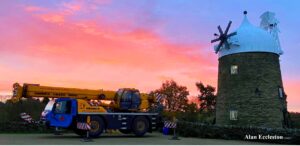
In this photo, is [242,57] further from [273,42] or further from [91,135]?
[91,135]

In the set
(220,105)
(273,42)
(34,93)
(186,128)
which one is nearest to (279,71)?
(273,42)

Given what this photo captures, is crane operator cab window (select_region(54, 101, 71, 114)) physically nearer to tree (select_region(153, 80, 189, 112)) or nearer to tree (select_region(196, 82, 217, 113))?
tree (select_region(196, 82, 217, 113))

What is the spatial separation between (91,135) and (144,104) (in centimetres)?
476

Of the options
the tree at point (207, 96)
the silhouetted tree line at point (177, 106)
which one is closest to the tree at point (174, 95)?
the silhouetted tree line at point (177, 106)

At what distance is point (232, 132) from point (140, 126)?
18.1 feet

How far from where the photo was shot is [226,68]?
3425 cm

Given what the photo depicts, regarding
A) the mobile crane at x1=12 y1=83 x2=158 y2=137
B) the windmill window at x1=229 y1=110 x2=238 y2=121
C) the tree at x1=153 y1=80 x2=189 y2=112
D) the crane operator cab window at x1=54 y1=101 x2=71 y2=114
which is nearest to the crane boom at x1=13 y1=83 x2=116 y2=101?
the mobile crane at x1=12 y1=83 x2=158 y2=137

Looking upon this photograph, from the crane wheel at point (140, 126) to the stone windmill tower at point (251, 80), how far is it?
409 inches

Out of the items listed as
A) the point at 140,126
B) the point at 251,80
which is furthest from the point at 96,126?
the point at 251,80

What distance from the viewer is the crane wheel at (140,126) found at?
2489 cm

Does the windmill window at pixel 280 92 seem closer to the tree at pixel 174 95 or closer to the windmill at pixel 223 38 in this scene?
the windmill at pixel 223 38

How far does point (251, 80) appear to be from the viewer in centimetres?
3256

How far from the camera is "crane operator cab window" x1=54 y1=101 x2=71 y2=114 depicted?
75.2 feet

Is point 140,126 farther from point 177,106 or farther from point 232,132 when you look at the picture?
point 177,106
